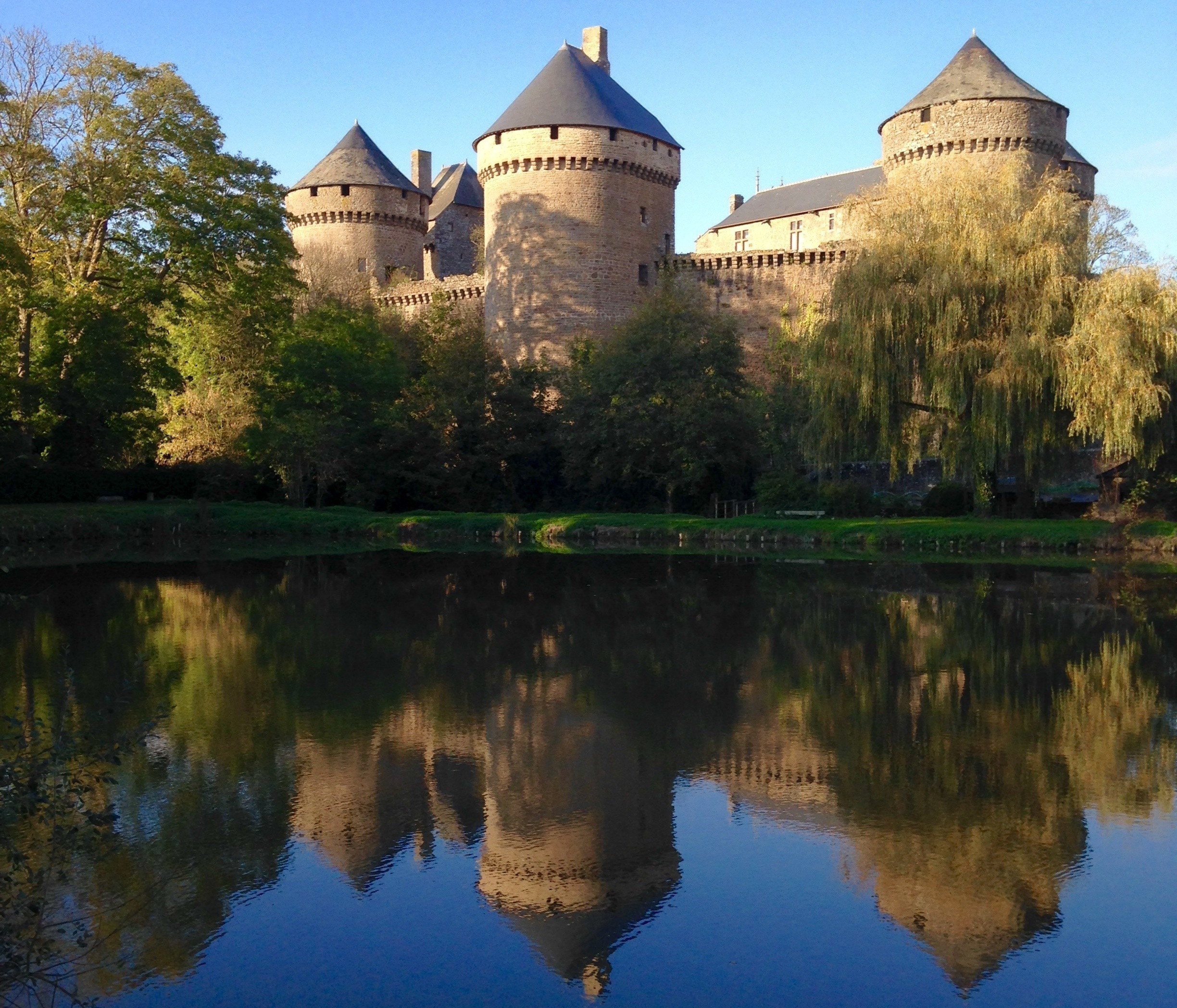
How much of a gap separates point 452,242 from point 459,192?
6.86 ft

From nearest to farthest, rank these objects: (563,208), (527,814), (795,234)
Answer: (527,814) → (563,208) → (795,234)

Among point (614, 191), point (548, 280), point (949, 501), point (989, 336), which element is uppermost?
point (614, 191)

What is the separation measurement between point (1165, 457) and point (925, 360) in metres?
4.60

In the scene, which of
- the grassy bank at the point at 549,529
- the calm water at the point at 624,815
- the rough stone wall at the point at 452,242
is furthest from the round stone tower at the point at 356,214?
the calm water at the point at 624,815

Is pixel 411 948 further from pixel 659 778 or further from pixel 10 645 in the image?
pixel 10 645

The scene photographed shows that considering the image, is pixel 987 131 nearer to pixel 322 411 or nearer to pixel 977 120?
pixel 977 120

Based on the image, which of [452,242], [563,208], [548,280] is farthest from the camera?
[452,242]

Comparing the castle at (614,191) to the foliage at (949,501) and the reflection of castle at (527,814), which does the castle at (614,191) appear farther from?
the reflection of castle at (527,814)

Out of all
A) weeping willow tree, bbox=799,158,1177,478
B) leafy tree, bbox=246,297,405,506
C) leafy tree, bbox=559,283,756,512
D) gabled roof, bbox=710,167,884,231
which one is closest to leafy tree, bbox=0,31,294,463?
leafy tree, bbox=246,297,405,506

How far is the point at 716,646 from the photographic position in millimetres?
10508

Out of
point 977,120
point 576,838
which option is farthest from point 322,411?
point 576,838

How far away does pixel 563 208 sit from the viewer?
34.4m

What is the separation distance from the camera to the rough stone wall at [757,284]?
118 ft

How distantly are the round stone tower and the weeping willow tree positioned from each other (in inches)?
907
